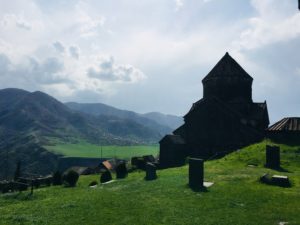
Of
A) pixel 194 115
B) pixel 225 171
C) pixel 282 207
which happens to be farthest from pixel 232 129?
pixel 282 207

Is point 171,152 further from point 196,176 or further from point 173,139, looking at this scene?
point 196,176

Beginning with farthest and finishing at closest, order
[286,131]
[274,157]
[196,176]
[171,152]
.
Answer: [171,152]
[286,131]
[274,157]
[196,176]

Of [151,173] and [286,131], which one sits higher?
[286,131]

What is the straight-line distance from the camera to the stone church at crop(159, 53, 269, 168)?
59.8 metres

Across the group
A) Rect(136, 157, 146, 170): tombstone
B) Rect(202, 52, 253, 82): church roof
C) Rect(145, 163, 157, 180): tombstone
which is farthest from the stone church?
Rect(145, 163, 157, 180): tombstone

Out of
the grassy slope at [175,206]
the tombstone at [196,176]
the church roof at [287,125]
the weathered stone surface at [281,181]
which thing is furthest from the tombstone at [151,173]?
the church roof at [287,125]

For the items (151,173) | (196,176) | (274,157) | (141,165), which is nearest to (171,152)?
(141,165)

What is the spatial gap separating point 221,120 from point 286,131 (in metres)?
14.8

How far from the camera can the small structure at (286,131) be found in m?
46.4

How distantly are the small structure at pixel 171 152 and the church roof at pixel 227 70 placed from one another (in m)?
13.4

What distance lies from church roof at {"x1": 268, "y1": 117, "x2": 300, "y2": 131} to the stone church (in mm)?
8462

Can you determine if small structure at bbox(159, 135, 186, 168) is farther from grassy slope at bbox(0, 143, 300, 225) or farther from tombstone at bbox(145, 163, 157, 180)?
grassy slope at bbox(0, 143, 300, 225)

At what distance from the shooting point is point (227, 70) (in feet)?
214

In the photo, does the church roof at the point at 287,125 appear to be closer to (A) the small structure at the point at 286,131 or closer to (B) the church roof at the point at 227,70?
(A) the small structure at the point at 286,131
